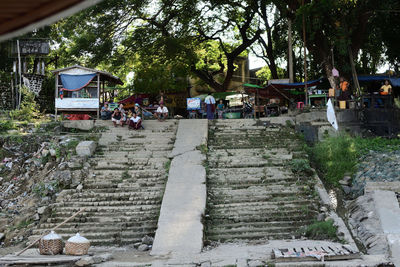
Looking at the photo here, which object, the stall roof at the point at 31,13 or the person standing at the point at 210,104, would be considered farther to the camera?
the person standing at the point at 210,104

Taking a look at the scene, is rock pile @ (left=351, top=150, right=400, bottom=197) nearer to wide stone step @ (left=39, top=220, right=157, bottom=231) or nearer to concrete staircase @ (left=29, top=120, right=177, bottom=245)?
concrete staircase @ (left=29, top=120, right=177, bottom=245)

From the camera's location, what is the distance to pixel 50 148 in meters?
13.4

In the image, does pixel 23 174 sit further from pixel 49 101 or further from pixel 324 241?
pixel 49 101

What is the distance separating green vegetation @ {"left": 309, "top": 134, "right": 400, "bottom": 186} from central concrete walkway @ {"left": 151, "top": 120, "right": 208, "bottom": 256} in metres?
3.13

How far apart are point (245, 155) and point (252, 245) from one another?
4.40 meters

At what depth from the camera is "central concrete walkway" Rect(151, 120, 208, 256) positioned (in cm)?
911

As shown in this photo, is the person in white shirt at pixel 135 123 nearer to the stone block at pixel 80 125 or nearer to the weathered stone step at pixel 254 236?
the stone block at pixel 80 125

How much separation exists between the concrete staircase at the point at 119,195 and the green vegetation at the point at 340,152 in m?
4.10

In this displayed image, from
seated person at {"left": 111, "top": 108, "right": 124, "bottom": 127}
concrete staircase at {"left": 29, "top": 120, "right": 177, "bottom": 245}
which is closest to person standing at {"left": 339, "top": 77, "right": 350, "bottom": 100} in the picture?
concrete staircase at {"left": 29, "top": 120, "right": 177, "bottom": 245}

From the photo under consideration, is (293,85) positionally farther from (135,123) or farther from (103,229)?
(103,229)

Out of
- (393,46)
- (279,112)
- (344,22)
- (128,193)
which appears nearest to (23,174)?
(128,193)

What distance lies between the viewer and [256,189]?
1138cm

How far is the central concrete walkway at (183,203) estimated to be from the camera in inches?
359

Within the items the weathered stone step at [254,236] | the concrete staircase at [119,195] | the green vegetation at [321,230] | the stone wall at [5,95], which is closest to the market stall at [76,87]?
the concrete staircase at [119,195]
